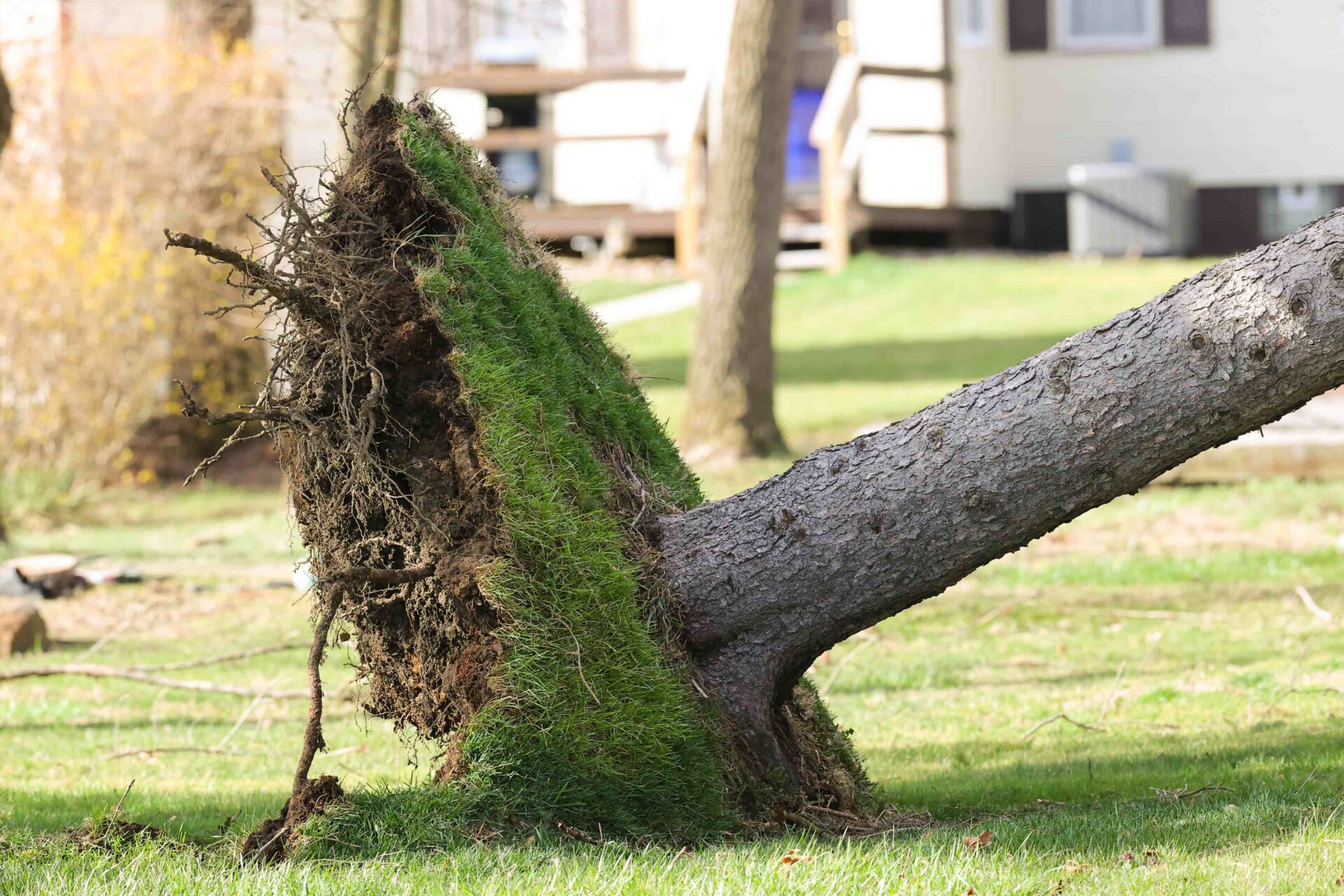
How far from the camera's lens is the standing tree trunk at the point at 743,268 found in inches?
504

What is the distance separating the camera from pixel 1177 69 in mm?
24875

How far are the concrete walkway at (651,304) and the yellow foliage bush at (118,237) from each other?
5.56m

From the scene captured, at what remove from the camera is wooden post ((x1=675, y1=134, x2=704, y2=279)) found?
2191cm

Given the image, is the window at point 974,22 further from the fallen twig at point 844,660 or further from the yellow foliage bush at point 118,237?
the fallen twig at point 844,660

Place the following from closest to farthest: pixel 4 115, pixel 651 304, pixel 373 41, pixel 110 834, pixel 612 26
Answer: pixel 110 834, pixel 4 115, pixel 373 41, pixel 651 304, pixel 612 26

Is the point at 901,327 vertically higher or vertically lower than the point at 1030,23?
lower

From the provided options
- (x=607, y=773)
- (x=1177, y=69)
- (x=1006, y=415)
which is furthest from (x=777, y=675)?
(x=1177, y=69)

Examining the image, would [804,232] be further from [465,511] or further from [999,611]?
[465,511]

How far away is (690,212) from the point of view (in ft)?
72.2

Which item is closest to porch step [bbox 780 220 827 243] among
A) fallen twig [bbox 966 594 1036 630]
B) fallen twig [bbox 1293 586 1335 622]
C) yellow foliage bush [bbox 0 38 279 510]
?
yellow foliage bush [bbox 0 38 279 510]

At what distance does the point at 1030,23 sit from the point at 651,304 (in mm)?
8559

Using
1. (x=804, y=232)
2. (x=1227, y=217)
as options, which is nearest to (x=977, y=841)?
(x=804, y=232)

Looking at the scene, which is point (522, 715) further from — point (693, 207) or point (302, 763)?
point (693, 207)

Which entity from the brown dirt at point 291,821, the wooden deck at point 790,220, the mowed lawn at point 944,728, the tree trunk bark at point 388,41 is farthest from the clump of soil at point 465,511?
the wooden deck at point 790,220
